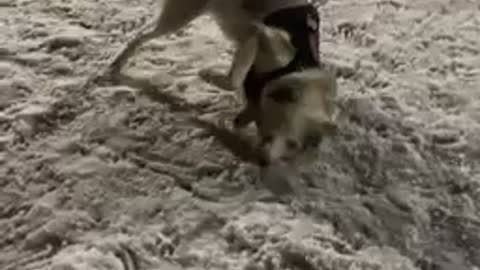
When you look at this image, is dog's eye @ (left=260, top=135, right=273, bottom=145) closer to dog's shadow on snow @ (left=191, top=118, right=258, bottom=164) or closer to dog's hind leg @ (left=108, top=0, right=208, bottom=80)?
dog's shadow on snow @ (left=191, top=118, right=258, bottom=164)

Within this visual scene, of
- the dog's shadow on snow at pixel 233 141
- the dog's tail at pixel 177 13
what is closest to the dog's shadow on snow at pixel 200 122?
the dog's shadow on snow at pixel 233 141

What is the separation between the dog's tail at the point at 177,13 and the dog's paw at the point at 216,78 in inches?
3.9

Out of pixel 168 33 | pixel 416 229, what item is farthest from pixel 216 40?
pixel 416 229

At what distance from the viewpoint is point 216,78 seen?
5.08ft

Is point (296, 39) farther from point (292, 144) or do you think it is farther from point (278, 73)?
point (292, 144)

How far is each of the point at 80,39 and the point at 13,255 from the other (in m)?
0.53

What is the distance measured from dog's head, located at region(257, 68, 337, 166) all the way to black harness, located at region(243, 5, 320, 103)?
1 cm

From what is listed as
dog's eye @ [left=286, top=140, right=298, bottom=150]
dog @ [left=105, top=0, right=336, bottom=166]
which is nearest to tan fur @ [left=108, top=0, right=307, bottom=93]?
dog @ [left=105, top=0, right=336, bottom=166]

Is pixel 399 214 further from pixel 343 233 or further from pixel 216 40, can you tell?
pixel 216 40

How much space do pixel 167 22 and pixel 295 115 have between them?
0.28 metres

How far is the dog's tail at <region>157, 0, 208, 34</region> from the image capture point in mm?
1436

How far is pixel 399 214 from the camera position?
1.32m

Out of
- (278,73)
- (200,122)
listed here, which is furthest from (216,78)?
(278,73)

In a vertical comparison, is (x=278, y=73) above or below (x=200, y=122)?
above
